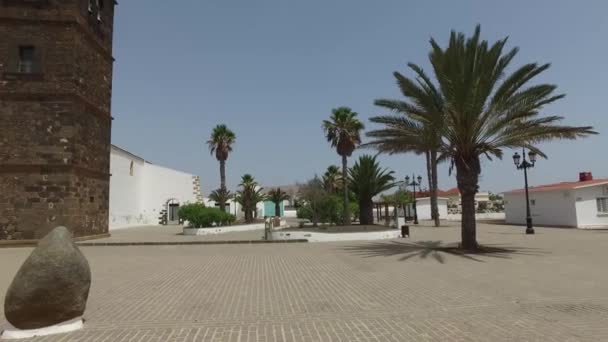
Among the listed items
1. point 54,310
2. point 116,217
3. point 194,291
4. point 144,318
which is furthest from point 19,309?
point 116,217

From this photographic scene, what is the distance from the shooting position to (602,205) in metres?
28.5

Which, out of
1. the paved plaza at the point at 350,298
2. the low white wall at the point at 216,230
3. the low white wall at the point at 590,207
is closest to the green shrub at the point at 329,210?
the low white wall at the point at 216,230

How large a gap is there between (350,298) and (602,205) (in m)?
30.7

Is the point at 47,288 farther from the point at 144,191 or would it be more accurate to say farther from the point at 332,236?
the point at 144,191

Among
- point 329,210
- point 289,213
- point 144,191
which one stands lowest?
point 289,213

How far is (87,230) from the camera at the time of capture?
19438 millimetres

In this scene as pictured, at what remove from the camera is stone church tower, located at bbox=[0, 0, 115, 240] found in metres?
17.7

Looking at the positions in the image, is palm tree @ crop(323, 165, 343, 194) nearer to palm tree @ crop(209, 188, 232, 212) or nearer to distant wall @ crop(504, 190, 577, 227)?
palm tree @ crop(209, 188, 232, 212)

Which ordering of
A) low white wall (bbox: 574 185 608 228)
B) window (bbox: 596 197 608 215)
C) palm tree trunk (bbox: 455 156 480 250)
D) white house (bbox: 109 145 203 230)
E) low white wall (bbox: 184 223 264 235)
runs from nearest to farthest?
palm tree trunk (bbox: 455 156 480 250)
low white wall (bbox: 184 223 264 235)
low white wall (bbox: 574 185 608 228)
window (bbox: 596 197 608 215)
white house (bbox: 109 145 203 230)

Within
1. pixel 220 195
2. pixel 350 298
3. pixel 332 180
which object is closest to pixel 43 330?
pixel 350 298

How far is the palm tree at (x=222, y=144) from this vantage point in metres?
38.0

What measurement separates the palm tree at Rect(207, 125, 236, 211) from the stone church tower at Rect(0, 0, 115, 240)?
1886cm

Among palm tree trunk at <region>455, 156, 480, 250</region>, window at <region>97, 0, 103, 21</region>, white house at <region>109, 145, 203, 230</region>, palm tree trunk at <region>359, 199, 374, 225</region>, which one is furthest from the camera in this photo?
white house at <region>109, 145, 203, 230</region>

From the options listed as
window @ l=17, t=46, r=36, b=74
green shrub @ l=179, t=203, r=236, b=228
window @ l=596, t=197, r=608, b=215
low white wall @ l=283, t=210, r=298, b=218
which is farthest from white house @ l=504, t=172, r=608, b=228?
low white wall @ l=283, t=210, r=298, b=218
